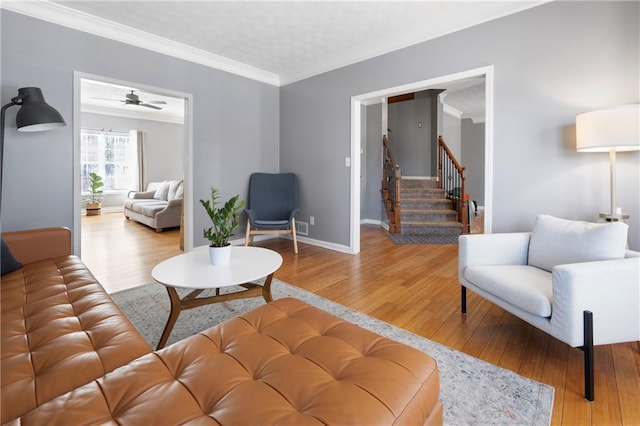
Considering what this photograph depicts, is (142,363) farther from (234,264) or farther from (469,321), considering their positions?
(469,321)

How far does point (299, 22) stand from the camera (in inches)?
118

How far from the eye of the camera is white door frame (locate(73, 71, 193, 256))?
9.50 ft

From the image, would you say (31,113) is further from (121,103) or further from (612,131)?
(121,103)

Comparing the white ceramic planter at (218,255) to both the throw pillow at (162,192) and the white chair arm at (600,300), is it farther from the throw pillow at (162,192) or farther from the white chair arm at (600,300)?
the throw pillow at (162,192)

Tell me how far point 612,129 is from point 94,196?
30.6 feet

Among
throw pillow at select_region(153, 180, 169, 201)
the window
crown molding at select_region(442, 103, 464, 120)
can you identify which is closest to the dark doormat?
crown molding at select_region(442, 103, 464, 120)

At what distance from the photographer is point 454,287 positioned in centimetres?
275

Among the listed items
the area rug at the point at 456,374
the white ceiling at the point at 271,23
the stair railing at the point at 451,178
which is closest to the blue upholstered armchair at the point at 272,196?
the white ceiling at the point at 271,23

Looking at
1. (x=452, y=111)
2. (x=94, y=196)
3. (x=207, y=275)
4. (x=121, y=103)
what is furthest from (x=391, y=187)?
(x=94, y=196)

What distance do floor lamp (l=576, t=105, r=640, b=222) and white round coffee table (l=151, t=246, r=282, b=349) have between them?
2.17 metres

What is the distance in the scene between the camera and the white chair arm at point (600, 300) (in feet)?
4.50

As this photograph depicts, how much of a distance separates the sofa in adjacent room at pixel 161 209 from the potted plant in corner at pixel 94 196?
135 centimetres

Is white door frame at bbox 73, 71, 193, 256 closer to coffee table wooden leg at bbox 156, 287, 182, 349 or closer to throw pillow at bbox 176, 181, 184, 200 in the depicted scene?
coffee table wooden leg at bbox 156, 287, 182, 349

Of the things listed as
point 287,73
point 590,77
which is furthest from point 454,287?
point 287,73
